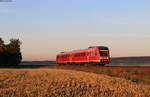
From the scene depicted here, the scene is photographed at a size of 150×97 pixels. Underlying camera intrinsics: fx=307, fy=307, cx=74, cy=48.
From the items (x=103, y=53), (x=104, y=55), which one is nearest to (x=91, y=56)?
(x=103, y=53)

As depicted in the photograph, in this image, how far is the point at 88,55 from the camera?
45.4 metres

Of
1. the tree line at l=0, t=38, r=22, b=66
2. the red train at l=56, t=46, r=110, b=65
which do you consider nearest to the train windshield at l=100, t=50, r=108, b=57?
the red train at l=56, t=46, r=110, b=65

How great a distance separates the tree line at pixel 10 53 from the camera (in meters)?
65.9

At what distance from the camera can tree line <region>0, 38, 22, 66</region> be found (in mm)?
65881

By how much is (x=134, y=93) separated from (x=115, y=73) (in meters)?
12.7

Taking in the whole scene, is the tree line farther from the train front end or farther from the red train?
the train front end

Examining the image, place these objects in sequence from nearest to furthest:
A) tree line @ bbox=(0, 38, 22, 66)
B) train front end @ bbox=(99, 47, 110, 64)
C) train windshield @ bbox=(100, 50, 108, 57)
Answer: train front end @ bbox=(99, 47, 110, 64)
train windshield @ bbox=(100, 50, 108, 57)
tree line @ bbox=(0, 38, 22, 66)

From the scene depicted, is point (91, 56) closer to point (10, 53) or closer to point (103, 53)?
point (103, 53)

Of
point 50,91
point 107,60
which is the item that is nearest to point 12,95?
point 50,91

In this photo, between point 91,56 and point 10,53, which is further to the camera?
point 10,53

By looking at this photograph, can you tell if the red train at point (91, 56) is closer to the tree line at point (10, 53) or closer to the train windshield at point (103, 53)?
the train windshield at point (103, 53)

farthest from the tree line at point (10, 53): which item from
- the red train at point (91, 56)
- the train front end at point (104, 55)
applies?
the train front end at point (104, 55)

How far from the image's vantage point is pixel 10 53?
219ft

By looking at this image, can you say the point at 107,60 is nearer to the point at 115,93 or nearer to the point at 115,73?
the point at 115,73
